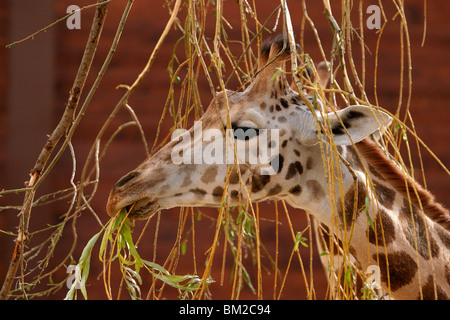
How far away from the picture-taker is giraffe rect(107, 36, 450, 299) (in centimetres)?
186

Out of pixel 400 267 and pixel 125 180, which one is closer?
pixel 125 180

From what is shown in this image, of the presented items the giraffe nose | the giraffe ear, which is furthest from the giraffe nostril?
the giraffe ear

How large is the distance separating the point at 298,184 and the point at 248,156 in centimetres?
18

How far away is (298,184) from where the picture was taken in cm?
196

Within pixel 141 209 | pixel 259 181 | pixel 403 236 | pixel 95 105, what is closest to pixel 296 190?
pixel 259 181

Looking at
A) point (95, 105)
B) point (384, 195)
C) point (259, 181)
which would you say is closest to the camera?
point (259, 181)

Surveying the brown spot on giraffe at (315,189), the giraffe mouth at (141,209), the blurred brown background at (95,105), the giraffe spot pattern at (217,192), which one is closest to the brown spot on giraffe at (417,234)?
the brown spot on giraffe at (315,189)

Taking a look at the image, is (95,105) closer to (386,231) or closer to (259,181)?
(259,181)

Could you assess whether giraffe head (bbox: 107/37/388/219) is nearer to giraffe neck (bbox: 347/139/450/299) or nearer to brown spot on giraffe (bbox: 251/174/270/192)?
brown spot on giraffe (bbox: 251/174/270/192)

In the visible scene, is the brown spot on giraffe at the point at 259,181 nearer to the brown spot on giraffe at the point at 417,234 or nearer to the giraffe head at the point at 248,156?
the giraffe head at the point at 248,156

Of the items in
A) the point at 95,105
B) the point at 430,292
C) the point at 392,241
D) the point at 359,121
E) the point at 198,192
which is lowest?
the point at 430,292

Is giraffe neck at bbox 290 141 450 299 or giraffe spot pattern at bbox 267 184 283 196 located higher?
giraffe spot pattern at bbox 267 184 283 196

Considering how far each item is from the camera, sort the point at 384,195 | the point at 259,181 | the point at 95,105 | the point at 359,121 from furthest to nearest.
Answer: the point at 95,105 < the point at 384,195 < the point at 259,181 < the point at 359,121
